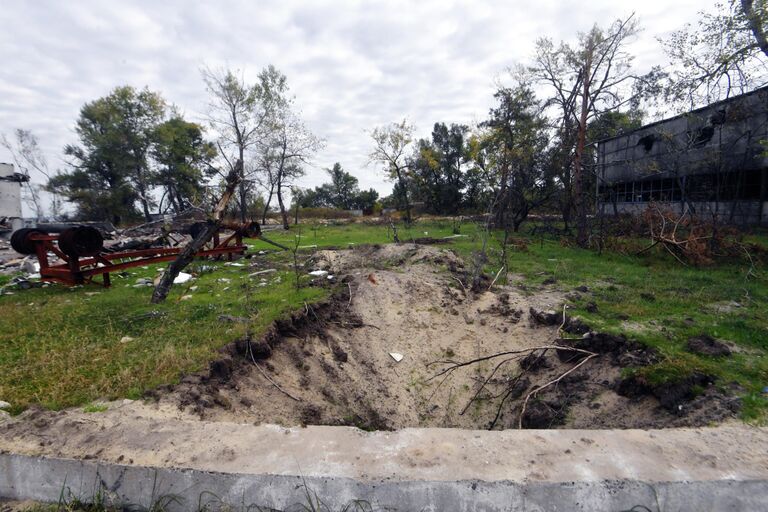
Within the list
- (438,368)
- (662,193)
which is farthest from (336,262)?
(662,193)

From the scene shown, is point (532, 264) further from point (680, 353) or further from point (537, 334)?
point (680, 353)

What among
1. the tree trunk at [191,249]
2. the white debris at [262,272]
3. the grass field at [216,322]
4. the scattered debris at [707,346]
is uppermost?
the tree trunk at [191,249]

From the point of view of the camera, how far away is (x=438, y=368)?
480 cm

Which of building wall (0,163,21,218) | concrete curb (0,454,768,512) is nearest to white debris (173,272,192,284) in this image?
concrete curb (0,454,768,512)

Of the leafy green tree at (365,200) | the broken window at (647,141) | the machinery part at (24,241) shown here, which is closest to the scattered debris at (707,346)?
the machinery part at (24,241)

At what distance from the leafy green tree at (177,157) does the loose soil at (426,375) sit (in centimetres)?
2778

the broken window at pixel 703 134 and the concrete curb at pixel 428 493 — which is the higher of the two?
the broken window at pixel 703 134

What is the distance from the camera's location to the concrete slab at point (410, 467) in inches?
80.8

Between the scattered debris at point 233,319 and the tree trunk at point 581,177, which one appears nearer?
the scattered debris at point 233,319

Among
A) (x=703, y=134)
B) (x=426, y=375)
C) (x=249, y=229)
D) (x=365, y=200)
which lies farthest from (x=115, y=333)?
(x=365, y=200)

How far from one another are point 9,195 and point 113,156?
1186 cm

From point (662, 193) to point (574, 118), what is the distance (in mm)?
4848

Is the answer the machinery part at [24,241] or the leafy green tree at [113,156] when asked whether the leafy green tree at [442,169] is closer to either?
the leafy green tree at [113,156]

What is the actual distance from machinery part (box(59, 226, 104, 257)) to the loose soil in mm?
4364
